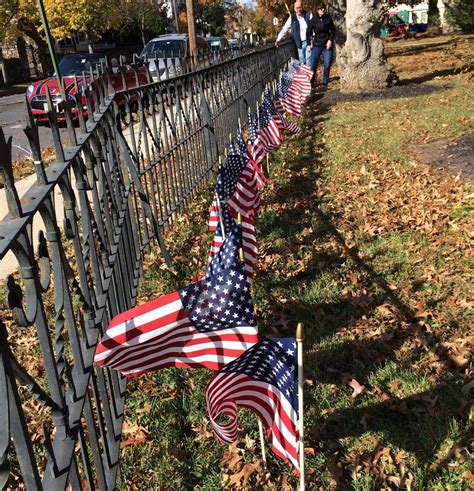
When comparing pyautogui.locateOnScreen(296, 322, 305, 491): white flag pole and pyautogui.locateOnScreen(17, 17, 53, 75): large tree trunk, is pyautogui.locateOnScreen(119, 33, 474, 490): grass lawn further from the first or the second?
pyautogui.locateOnScreen(17, 17, 53, 75): large tree trunk

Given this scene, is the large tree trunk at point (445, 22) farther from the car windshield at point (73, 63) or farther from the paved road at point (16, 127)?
the car windshield at point (73, 63)

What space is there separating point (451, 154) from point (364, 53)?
7148 mm

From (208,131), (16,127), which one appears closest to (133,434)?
(208,131)

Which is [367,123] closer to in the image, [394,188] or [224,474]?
[394,188]

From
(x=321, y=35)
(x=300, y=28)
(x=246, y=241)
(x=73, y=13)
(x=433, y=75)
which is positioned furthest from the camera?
(x=73, y=13)

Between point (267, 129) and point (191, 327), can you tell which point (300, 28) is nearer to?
point (267, 129)

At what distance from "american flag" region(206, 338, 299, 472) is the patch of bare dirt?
5728 millimetres

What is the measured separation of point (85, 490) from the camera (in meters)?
3.03

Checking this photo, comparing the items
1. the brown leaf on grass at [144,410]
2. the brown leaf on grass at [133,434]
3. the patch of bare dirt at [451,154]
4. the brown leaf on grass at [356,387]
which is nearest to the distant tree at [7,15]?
the patch of bare dirt at [451,154]

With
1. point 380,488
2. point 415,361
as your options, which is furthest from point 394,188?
point 380,488

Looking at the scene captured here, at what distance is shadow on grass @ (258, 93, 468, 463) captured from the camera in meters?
3.25

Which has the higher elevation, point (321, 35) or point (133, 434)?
point (321, 35)

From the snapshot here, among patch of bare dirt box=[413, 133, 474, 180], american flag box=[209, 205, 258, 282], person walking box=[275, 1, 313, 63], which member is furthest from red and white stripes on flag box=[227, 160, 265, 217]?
person walking box=[275, 1, 313, 63]

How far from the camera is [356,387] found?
3.56 m
